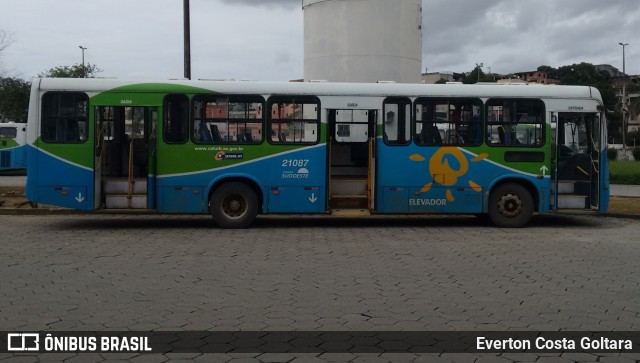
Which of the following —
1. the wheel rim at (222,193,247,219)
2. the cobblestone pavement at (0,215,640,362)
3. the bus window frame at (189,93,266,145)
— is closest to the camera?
the cobblestone pavement at (0,215,640,362)

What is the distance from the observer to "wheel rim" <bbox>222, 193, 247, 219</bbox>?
13.7 metres

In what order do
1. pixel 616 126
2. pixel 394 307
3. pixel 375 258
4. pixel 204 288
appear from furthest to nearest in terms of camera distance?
pixel 616 126 < pixel 375 258 < pixel 204 288 < pixel 394 307

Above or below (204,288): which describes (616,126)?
above

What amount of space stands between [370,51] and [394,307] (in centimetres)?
1597

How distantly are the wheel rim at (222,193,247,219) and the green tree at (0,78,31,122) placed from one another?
40.2 m

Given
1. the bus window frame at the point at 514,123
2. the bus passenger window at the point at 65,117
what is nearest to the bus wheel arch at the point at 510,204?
the bus window frame at the point at 514,123

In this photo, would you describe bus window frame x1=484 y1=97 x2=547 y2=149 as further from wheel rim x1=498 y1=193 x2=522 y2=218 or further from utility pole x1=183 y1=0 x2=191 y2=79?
utility pole x1=183 y1=0 x2=191 y2=79

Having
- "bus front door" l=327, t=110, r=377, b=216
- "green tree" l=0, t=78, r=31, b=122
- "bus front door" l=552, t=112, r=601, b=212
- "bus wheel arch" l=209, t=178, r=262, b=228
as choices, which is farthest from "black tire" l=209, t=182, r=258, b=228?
"green tree" l=0, t=78, r=31, b=122

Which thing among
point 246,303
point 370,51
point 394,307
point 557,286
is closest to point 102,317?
point 246,303

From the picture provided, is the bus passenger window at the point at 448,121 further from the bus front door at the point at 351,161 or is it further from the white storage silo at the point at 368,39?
the white storage silo at the point at 368,39

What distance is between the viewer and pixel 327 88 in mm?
13742

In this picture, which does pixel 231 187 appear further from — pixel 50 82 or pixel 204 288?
pixel 204 288

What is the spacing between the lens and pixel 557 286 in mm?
8000

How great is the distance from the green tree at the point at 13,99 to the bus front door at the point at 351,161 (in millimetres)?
41084
